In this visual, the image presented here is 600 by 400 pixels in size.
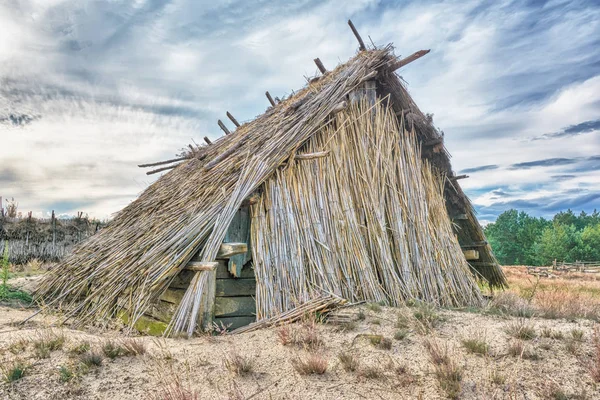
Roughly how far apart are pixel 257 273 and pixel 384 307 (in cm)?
181

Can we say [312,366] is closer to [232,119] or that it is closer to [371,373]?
[371,373]

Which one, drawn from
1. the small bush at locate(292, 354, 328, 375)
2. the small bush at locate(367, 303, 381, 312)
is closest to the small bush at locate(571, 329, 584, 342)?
the small bush at locate(367, 303, 381, 312)

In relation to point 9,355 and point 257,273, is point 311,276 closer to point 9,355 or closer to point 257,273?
point 257,273

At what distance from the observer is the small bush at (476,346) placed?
148 inches

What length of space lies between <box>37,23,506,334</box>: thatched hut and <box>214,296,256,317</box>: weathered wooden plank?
1 cm

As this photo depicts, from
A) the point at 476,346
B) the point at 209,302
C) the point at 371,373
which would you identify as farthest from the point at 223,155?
the point at 476,346

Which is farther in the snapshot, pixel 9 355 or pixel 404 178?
pixel 404 178

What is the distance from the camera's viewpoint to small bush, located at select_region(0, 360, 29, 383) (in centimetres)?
328

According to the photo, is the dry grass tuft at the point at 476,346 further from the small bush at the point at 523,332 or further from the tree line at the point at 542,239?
the tree line at the point at 542,239

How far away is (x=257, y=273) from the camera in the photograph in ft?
16.7

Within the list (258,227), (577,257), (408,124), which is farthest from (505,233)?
(258,227)

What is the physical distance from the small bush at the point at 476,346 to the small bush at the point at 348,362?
3.80 ft

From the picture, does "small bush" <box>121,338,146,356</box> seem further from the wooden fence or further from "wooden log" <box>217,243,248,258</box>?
the wooden fence

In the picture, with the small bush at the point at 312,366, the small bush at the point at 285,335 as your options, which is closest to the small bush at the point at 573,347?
the small bush at the point at 312,366
